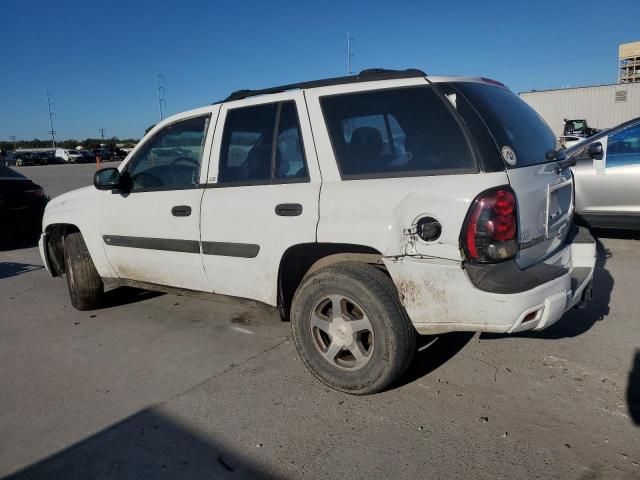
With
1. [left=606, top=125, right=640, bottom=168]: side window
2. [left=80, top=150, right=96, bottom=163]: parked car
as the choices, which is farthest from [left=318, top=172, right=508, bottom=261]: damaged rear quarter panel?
[left=80, top=150, right=96, bottom=163]: parked car

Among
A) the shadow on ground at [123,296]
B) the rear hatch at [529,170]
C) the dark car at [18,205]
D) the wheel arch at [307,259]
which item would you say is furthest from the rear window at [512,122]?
the dark car at [18,205]

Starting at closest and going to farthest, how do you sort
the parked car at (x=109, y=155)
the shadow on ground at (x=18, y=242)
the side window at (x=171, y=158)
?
the side window at (x=171, y=158) < the shadow on ground at (x=18, y=242) < the parked car at (x=109, y=155)

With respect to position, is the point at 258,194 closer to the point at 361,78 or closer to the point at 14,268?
the point at 361,78

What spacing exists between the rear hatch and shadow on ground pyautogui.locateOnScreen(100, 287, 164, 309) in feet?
12.9

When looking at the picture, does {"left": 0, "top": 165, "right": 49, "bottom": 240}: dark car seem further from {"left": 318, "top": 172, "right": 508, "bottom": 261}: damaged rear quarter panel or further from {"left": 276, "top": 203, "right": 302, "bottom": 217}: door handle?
{"left": 318, "top": 172, "right": 508, "bottom": 261}: damaged rear quarter panel

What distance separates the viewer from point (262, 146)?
11.7 ft

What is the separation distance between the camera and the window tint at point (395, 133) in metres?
2.81

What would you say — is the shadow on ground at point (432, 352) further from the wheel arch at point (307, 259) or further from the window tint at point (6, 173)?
the window tint at point (6, 173)

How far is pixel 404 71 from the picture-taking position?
3.09 m

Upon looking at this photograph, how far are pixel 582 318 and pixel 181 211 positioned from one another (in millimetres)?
3308

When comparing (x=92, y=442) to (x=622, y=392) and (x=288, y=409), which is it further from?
(x=622, y=392)

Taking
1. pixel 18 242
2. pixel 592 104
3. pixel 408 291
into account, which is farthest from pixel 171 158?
pixel 592 104

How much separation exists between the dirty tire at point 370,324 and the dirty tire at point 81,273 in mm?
2535

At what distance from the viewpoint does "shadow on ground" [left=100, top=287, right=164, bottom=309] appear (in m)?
5.22
